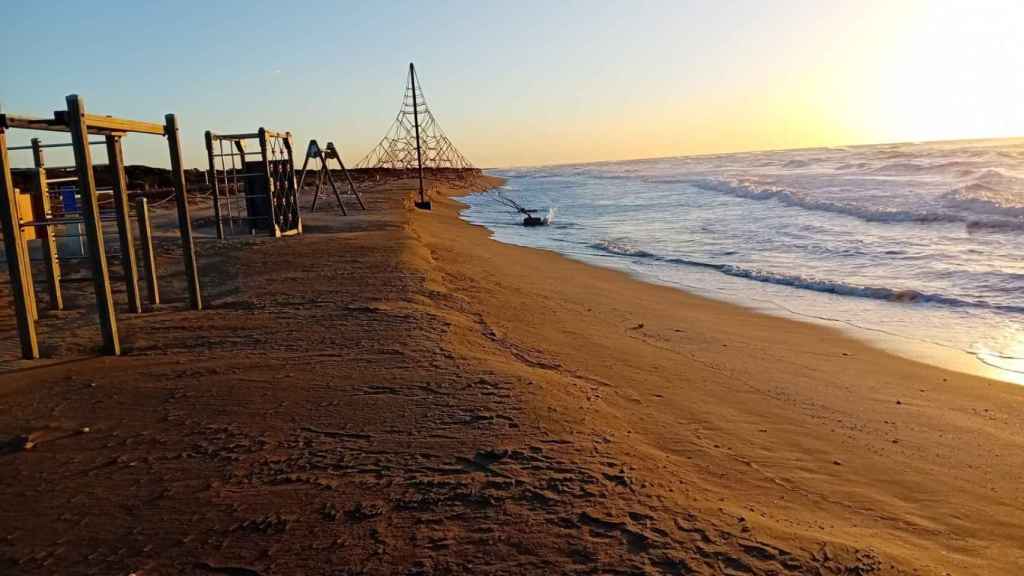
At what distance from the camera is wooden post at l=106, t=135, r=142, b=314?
6316 mm

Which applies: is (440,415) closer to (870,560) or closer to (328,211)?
(870,560)

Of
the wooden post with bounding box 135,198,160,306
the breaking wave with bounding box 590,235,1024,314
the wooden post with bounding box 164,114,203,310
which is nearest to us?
the wooden post with bounding box 164,114,203,310

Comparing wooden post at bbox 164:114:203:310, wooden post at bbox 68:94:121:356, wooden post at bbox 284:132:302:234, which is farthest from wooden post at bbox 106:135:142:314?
wooden post at bbox 284:132:302:234

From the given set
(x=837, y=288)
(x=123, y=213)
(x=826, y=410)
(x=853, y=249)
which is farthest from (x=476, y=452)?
(x=853, y=249)

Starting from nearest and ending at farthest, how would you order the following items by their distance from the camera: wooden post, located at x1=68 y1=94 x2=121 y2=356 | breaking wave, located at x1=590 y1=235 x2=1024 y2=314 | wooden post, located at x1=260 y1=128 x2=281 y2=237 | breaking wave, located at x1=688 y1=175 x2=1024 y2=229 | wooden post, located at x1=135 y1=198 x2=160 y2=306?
wooden post, located at x1=68 y1=94 x2=121 y2=356 < wooden post, located at x1=135 y1=198 x2=160 y2=306 < breaking wave, located at x1=590 y1=235 x2=1024 y2=314 < wooden post, located at x1=260 y1=128 x2=281 y2=237 < breaking wave, located at x1=688 y1=175 x2=1024 y2=229

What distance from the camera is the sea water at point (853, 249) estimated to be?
9.06m

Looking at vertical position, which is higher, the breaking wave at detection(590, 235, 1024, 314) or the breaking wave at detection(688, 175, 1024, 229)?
the breaking wave at detection(688, 175, 1024, 229)

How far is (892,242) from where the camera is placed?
53.3 ft

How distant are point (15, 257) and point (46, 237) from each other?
10.7 ft

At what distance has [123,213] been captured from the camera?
6391 mm

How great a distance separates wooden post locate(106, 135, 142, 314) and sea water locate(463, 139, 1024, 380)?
7.92m

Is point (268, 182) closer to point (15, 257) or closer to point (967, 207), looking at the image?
point (15, 257)

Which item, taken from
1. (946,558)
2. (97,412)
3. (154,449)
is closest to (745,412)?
(946,558)

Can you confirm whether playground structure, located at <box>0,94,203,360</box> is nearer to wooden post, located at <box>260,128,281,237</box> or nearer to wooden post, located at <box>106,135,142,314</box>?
wooden post, located at <box>106,135,142,314</box>
